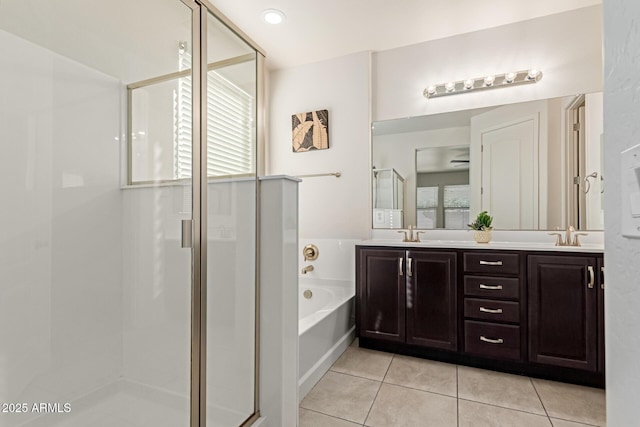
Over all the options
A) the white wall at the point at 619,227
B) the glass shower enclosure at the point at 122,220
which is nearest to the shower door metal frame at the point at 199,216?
the glass shower enclosure at the point at 122,220

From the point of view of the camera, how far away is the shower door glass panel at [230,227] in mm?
1285

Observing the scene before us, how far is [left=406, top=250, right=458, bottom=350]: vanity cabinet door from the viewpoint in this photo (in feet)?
7.29

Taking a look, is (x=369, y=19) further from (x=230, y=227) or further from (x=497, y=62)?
(x=230, y=227)

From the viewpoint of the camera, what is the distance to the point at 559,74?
2.41 meters

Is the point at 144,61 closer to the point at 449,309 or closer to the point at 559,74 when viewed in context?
the point at 449,309

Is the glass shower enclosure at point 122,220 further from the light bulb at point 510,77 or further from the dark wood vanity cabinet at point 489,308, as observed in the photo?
the light bulb at point 510,77

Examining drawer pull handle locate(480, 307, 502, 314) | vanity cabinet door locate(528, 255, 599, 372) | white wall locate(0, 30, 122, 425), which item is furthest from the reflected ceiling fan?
white wall locate(0, 30, 122, 425)

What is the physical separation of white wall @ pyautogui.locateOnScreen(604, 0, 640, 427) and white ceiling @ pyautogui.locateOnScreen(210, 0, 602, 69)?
218 cm

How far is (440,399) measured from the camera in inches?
71.4

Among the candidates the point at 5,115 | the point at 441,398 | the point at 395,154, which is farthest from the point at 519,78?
the point at 5,115

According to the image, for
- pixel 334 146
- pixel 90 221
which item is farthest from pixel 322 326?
pixel 334 146

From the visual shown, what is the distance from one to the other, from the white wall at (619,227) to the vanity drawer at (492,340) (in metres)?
1.77

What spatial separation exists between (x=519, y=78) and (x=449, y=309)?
1880 millimetres

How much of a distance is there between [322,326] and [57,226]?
1582mm
